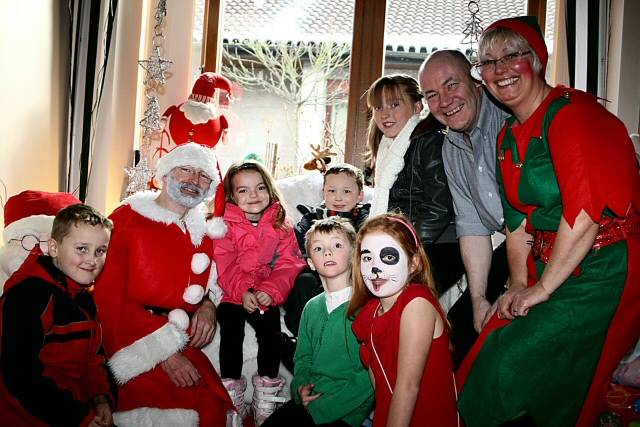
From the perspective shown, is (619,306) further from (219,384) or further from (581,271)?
(219,384)

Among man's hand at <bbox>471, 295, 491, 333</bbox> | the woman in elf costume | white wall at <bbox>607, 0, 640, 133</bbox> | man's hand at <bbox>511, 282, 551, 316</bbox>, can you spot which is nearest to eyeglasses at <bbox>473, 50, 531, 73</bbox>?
the woman in elf costume

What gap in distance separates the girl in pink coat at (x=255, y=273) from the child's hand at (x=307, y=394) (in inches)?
16.3

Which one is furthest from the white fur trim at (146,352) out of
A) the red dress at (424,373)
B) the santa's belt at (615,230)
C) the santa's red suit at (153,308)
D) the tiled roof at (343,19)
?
the tiled roof at (343,19)

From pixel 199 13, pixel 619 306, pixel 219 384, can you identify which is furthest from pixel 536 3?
pixel 219 384

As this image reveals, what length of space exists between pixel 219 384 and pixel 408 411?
0.92 metres

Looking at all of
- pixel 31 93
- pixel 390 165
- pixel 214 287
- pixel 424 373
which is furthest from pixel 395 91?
pixel 31 93

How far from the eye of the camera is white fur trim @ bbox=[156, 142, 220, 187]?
2758 millimetres

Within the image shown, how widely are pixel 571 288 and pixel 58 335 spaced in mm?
1675

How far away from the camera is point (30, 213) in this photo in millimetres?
2639

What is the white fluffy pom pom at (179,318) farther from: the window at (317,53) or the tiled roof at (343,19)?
the tiled roof at (343,19)

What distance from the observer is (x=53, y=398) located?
2082mm

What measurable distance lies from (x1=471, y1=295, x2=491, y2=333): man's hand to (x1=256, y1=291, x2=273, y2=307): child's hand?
0.86 m

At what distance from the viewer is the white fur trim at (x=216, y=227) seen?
2.82m

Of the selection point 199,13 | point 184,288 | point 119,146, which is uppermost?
point 199,13
